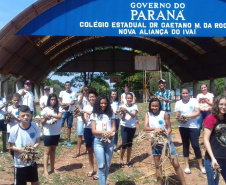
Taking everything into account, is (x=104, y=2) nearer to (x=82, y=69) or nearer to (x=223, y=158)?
(x=223, y=158)

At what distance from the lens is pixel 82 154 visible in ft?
25.3

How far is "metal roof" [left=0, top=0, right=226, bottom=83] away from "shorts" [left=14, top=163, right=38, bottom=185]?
29.2ft

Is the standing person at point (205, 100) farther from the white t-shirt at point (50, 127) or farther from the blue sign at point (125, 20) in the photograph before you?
the white t-shirt at point (50, 127)

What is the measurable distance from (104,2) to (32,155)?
713 centimetres

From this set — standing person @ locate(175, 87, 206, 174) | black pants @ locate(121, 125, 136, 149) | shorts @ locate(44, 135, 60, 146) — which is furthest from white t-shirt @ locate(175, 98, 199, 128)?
shorts @ locate(44, 135, 60, 146)

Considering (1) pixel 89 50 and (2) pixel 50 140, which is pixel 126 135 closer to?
(2) pixel 50 140

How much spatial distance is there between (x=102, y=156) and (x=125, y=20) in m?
6.18

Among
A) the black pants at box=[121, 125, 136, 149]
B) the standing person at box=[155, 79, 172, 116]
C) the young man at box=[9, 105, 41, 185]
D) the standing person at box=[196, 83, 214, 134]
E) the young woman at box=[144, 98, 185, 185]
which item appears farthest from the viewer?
the standing person at box=[155, 79, 172, 116]

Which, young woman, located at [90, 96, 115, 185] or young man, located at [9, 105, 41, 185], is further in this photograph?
young woman, located at [90, 96, 115, 185]

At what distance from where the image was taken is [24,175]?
A: 416 centimetres

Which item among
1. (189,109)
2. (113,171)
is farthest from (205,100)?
(113,171)

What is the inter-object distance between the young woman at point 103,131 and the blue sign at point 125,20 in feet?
17.1

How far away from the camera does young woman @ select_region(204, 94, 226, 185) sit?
3631 mm

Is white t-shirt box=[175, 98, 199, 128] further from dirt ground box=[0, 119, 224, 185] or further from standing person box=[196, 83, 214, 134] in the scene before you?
standing person box=[196, 83, 214, 134]
